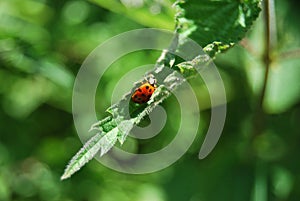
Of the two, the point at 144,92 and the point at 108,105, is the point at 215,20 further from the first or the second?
the point at 108,105

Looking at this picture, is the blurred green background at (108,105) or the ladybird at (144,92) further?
the blurred green background at (108,105)

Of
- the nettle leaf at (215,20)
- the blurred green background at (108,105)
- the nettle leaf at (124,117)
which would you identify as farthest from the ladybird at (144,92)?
the blurred green background at (108,105)

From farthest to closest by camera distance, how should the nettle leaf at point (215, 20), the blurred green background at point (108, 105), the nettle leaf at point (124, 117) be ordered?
the blurred green background at point (108, 105) < the nettle leaf at point (215, 20) < the nettle leaf at point (124, 117)

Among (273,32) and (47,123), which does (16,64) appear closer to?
(47,123)

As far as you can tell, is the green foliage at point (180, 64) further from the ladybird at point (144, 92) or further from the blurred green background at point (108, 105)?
the blurred green background at point (108, 105)

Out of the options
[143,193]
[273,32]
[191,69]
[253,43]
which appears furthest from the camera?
[143,193]

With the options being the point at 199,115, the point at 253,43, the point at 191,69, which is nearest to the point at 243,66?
the point at 253,43
